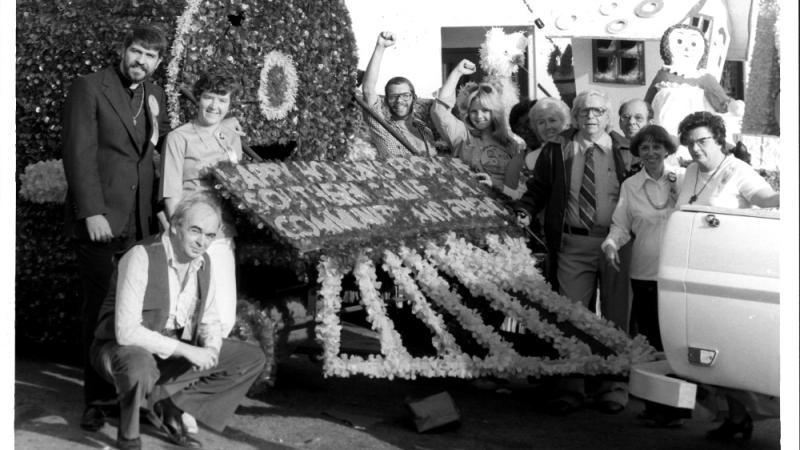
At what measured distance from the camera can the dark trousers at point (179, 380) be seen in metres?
5.17

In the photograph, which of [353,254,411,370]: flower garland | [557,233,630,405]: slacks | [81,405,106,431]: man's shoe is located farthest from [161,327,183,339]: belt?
[557,233,630,405]: slacks

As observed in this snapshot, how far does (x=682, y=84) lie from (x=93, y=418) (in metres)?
5.15

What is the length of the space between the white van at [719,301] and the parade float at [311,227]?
37.7 inches

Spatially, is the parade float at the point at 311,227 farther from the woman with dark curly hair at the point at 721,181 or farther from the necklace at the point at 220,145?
the woman with dark curly hair at the point at 721,181

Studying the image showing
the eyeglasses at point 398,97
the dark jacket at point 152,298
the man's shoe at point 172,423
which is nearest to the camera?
the dark jacket at point 152,298

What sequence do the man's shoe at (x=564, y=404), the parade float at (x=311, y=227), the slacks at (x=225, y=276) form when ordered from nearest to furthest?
1. the slacks at (x=225, y=276)
2. the parade float at (x=311, y=227)
3. the man's shoe at (x=564, y=404)

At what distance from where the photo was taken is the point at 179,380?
17.6 feet

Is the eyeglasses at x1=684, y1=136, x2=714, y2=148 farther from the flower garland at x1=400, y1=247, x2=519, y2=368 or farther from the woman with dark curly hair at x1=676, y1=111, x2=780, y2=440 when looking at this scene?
the flower garland at x1=400, y1=247, x2=519, y2=368

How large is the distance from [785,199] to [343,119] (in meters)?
3.89

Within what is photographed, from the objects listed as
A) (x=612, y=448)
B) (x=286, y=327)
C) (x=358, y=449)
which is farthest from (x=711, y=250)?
(x=286, y=327)

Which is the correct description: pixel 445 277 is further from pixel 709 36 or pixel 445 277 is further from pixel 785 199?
pixel 709 36

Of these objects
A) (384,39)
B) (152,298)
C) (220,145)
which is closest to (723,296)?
(152,298)

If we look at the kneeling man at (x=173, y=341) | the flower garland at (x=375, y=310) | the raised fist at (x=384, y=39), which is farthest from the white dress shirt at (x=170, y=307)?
the raised fist at (x=384, y=39)

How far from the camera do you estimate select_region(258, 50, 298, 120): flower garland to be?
279 inches
